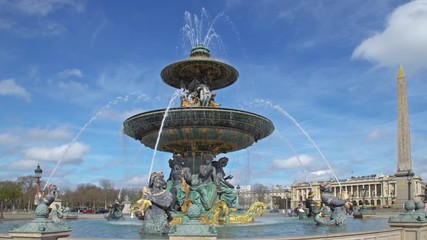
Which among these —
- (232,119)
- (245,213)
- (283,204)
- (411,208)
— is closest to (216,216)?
(245,213)

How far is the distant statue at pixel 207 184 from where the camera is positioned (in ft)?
48.6

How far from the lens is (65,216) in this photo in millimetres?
22156

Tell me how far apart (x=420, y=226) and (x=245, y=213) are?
626cm

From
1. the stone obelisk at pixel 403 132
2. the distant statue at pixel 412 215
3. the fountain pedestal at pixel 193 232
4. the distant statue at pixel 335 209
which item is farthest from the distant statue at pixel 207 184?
the stone obelisk at pixel 403 132

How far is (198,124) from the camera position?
15.1 metres

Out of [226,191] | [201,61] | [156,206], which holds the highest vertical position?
[201,61]

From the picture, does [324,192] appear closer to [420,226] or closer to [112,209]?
[420,226]

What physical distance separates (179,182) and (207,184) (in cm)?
109

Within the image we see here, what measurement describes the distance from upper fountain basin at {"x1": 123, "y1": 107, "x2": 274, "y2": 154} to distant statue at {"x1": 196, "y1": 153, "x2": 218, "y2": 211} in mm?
718

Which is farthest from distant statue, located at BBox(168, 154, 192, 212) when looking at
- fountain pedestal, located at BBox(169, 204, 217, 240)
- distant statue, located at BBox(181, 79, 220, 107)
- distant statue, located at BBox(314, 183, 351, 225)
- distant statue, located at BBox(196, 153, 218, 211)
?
fountain pedestal, located at BBox(169, 204, 217, 240)

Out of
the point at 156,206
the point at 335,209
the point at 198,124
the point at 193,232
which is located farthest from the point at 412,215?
the point at 198,124

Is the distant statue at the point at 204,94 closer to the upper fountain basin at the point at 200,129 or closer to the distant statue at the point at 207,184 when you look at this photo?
the upper fountain basin at the point at 200,129

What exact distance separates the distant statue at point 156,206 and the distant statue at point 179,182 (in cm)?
327

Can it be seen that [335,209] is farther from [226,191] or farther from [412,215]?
[226,191]
